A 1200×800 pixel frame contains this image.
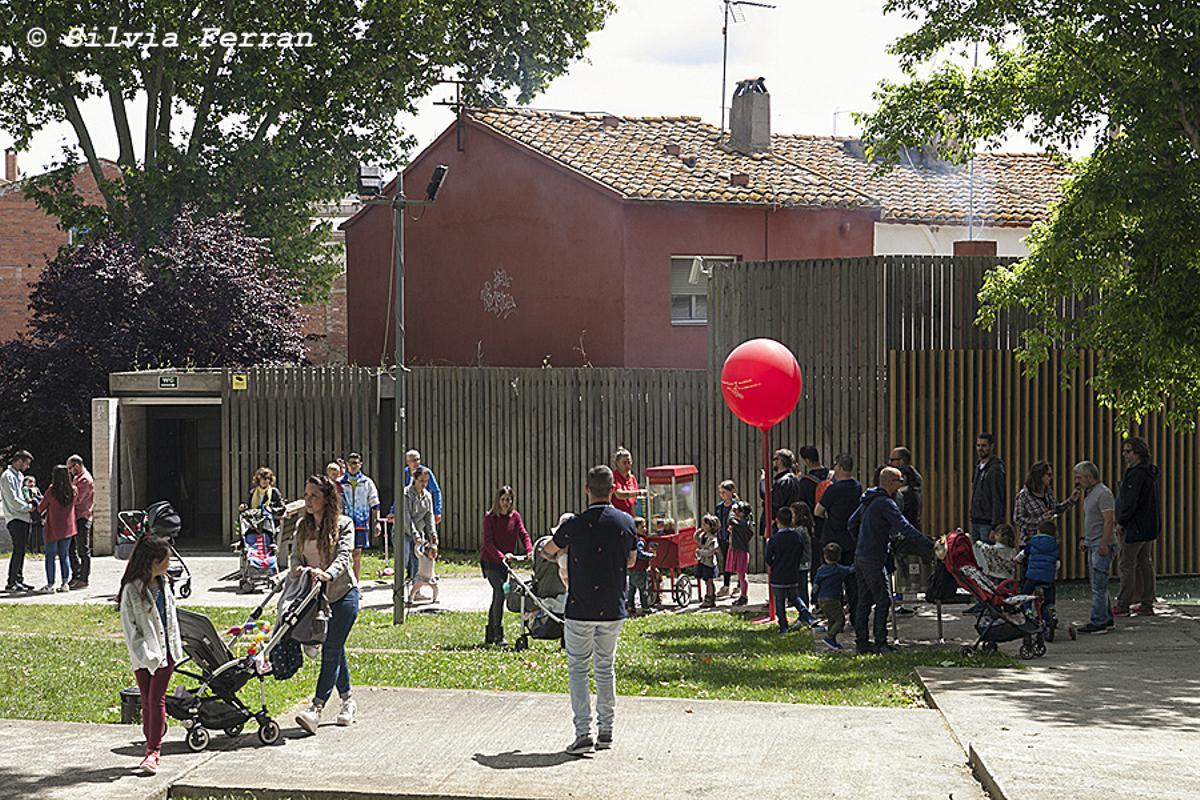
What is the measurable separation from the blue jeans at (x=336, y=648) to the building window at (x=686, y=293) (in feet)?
59.7

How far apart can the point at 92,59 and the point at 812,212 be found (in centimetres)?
1424

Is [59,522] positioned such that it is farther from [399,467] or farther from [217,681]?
[217,681]

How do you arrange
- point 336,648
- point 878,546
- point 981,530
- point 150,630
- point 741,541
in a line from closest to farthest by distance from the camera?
1. point 150,630
2. point 336,648
3. point 878,546
4. point 981,530
5. point 741,541

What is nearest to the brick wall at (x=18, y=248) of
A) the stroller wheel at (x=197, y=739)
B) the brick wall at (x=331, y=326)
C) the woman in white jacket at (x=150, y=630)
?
the brick wall at (x=331, y=326)

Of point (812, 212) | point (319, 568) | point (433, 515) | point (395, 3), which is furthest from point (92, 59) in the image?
point (319, 568)

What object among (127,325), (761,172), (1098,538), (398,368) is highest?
(761,172)

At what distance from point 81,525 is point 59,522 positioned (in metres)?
0.70

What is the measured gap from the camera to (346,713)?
1052cm

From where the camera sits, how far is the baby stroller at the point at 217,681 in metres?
9.80

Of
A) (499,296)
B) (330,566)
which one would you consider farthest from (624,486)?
(499,296)

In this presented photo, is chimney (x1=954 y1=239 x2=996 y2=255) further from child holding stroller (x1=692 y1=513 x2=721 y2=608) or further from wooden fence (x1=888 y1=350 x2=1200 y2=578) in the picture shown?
child holding stroller (x1=692 y1=513 x2=721 y2=608)

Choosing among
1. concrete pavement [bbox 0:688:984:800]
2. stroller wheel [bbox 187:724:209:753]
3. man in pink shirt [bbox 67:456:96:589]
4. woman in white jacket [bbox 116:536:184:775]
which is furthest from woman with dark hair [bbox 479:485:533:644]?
man in pink shirt [bbox 67:456:96:589]

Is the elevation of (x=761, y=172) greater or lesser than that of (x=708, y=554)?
greater

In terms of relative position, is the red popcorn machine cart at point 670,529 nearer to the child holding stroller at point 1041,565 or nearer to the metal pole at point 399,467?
the metal pole at point 399,467
